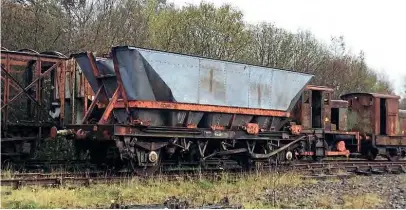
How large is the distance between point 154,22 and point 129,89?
16.2 meters

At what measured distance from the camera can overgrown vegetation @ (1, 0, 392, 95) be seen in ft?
70.6

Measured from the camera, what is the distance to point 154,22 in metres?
28.2

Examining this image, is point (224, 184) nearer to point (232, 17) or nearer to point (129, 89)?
point (129, 89)

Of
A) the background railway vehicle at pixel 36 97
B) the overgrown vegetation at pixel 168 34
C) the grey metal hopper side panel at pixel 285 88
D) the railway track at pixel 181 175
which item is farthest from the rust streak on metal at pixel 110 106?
the overgrown vegetation at pixel 168 34

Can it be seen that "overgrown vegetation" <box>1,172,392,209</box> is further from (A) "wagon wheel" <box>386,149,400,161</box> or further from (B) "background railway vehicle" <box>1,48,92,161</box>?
(A) "wagon wheel" <box>386,149,400,161</box>

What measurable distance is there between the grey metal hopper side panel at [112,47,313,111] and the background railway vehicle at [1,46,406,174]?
0.03 m

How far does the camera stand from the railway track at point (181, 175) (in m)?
10.9

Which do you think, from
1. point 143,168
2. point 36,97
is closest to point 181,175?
point 143,168

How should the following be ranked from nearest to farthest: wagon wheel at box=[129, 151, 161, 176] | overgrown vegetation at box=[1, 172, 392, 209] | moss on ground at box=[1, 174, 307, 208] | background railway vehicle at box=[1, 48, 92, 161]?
1. moss on ground at box=[1, 174, 307, 208]
2. overgrown vegetation at box=[1, 172, 392, 209]
3. wagon wheel at box=[129, 151, 161, 176]
4. background railway vehicle at box=[1, 48, 92, 161]

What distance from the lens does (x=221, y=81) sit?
13.9 meters

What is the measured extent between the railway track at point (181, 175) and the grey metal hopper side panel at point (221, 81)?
1923 millimetres

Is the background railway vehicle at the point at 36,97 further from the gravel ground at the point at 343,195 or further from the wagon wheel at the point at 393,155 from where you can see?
the wagon wheel at the point at 393,155

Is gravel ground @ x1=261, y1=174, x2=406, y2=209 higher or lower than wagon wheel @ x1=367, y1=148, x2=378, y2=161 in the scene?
lower

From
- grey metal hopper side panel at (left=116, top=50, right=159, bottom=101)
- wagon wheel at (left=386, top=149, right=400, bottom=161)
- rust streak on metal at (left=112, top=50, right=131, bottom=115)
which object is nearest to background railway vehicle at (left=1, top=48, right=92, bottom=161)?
rust streak on metal at (left=112, top=50, right=131, bottom=115)
